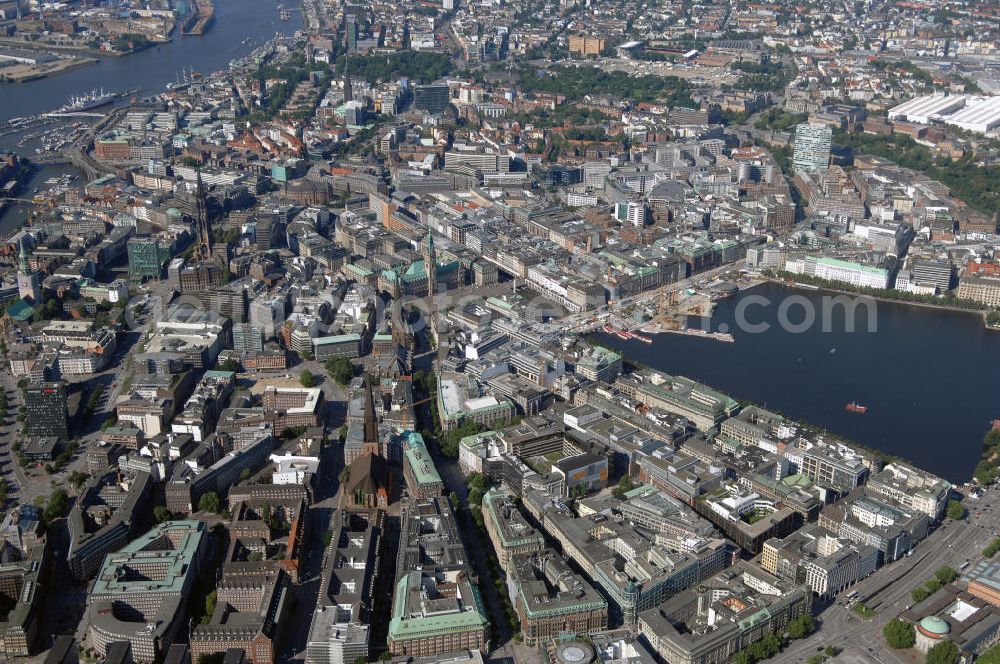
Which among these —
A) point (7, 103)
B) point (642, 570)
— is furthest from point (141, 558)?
point (7, 103)

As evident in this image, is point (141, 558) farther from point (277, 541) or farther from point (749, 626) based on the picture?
point (749, 626)

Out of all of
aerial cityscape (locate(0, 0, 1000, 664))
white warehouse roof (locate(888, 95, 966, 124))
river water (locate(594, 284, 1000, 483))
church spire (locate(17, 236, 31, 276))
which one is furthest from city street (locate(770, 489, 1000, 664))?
white warehouse roof (locate(888, 95, 966, 124))

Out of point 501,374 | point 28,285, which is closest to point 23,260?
point 28,285

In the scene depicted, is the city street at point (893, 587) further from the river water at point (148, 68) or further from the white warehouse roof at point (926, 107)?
the white warehouse roof at point (926, 107)

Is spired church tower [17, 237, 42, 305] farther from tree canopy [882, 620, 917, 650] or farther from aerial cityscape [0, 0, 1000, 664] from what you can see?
tree canopy [882, 620, 917, 650]

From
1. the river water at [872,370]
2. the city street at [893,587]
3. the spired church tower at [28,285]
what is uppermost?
the spired church tower at [28,285]

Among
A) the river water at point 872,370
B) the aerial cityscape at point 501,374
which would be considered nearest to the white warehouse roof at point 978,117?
the aerial cityscape at point 501,374

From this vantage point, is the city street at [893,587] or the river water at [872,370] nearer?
the city street at [893,587]
